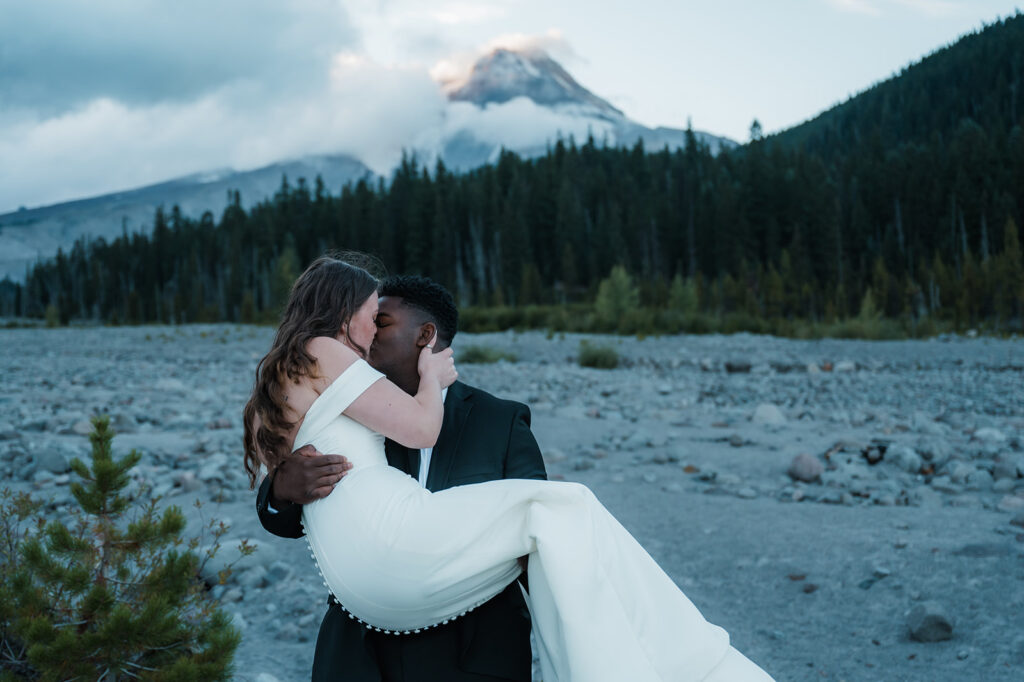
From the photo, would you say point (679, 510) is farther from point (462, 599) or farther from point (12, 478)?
point (12, 478)

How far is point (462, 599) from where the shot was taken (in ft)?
6.57

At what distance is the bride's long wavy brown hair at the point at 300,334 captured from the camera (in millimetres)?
2244

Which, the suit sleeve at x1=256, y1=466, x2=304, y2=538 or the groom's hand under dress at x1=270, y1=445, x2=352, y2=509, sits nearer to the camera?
the groom's hand under dress at x1=270, y1=445, x2=352, y2=509

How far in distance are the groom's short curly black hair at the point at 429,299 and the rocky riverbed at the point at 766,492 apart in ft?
7.10

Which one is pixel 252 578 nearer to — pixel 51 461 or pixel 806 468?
pixel 51 461

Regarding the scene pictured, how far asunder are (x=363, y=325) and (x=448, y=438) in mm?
440

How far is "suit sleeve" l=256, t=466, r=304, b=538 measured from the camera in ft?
7.89

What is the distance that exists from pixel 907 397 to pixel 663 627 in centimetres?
1236

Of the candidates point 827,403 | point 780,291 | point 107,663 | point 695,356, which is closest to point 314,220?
point 780,291

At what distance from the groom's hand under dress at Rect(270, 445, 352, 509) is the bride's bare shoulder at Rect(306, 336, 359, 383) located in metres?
0.23

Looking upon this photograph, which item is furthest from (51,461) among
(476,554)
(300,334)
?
(476,554)

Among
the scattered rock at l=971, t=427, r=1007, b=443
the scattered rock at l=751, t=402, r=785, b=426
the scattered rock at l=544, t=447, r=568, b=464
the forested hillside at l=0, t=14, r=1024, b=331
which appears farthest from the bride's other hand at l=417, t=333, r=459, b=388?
the forested hillside at l=0, t=14, r=1024, b=331

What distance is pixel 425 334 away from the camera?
7.68 feet

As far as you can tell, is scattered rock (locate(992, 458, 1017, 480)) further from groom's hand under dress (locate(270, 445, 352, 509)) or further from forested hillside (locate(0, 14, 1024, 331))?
forested hillside (locate(0, 14, 1024, 331))
